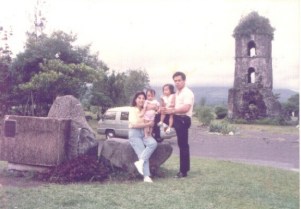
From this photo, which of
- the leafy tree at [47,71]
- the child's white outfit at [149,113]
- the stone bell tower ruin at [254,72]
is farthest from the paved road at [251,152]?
the stone bell tower ruin at [254,72]

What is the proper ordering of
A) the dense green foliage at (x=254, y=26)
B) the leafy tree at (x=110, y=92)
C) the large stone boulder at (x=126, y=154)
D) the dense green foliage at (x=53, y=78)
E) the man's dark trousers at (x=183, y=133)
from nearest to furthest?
the man's dark trousers at (x=183, y=133) < the large stone boulder at (x=126, y=154) < the dense green foliage at (x=53, y=78) < the leafy tree at (x=110, y=92) < the dense green foliage at (x=254, y=26)

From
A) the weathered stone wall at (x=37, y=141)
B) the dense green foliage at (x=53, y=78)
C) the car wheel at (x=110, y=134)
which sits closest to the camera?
the weathered stone wall at (x=37, y=141)

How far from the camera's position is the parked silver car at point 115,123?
16861mm

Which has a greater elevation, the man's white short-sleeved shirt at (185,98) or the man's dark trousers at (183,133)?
the man's white short-sleeved shirt at (185,98)

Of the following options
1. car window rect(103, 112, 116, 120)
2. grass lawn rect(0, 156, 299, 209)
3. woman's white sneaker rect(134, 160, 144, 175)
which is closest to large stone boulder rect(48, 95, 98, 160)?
grass lawn rect(0, 156, 299, 209)

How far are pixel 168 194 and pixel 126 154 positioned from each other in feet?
5.50

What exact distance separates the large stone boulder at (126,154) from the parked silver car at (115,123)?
8933 millimetres

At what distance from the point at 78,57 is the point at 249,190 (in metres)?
12.3

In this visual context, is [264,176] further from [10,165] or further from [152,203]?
[10,165]

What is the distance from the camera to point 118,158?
7496mm

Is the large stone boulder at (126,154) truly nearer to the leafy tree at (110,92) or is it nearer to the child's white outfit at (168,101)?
the child's white outfit at (168,101)

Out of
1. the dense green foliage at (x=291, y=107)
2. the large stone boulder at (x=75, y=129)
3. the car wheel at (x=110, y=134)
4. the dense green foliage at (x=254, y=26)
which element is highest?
the dense green foliage at (x=254, y=26)

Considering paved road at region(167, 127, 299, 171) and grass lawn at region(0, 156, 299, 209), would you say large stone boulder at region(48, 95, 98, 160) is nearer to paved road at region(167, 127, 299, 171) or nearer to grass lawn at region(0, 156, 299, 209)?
grass lawn at region(0, 156, 299, 209)

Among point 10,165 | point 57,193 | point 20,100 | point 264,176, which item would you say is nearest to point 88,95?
point 20,100
